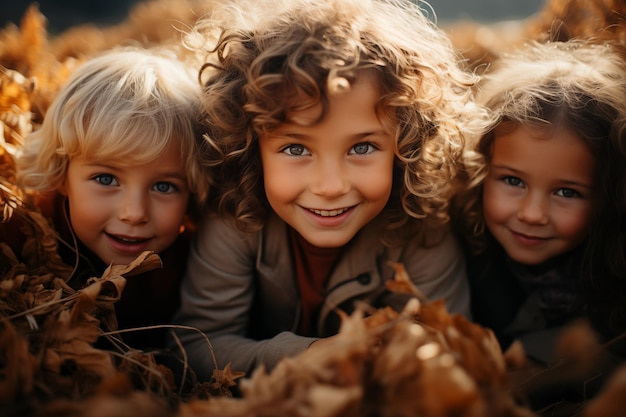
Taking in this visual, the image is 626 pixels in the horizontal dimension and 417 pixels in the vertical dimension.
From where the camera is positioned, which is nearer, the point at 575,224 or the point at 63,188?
the point at 575,224

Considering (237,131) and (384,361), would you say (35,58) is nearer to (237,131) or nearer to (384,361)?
(237,131)

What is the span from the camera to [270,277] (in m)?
1.96

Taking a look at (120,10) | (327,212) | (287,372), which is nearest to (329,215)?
(327,212)

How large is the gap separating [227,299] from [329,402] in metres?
1.09

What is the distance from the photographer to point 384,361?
0.99 metres

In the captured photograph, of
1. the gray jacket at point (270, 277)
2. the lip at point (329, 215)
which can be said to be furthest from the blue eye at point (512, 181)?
the lip at point (329, 215)

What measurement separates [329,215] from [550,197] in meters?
0.73

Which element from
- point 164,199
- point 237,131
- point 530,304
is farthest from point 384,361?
point 530,304

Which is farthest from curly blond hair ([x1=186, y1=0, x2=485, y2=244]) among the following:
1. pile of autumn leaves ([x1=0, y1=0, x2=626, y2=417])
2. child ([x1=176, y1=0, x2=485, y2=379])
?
pile of autumn leaves ([x1=0, y1=0, x2=626, y2=417])

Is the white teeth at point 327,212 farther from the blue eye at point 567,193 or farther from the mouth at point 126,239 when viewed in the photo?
the blue eye at point 567,193

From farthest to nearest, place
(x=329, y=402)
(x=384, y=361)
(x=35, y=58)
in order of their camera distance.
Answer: (x=35, y=58) < (x=384, y=361) < (x=329, y=402)

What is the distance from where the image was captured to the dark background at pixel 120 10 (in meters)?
5.27

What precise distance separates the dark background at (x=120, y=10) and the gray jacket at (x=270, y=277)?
372cm

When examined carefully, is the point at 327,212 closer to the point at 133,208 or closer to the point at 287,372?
the point at 133,208
